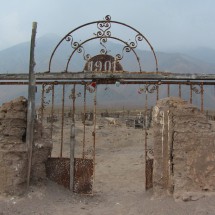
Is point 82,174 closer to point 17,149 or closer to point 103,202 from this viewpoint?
point 103,202

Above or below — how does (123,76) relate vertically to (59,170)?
above

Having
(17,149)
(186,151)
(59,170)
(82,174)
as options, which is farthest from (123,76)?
(17,149)

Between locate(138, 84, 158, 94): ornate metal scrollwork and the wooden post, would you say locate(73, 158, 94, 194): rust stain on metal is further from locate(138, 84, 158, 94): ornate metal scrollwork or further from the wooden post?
locate(138, 84, 158, 94): ornate metal scrollwork

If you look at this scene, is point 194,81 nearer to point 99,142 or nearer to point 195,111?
point 195,111

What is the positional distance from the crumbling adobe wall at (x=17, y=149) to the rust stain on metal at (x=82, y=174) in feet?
2.13

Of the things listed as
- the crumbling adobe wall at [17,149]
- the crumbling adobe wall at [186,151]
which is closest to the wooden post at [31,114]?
the crumbling adobe wall at [17,149]

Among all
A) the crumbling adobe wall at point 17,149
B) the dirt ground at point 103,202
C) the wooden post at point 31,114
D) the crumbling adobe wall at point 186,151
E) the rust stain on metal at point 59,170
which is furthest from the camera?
the rust stain on metal at point 59,170

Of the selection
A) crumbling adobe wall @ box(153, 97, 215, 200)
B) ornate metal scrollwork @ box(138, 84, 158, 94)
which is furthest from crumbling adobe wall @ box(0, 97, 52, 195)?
crumbling adobe wall @ box(153, 97, 215, 200)

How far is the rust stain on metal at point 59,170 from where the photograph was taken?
7.49m

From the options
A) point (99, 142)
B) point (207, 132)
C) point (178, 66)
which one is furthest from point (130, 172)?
point (178, 66)

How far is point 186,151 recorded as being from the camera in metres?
6.56

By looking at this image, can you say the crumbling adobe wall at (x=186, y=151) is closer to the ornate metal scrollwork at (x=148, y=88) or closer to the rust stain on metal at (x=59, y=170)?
the ornate metal scrollwork at (x=148, y=88)

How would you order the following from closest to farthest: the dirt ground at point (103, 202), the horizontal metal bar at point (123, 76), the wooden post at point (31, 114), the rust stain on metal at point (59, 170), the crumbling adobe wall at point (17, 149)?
the dirt ground at point (103, 202) → the crumbling adobe wall at point (17, 149) → the wooden post at point (31, 114) → the horizontal metal bar at point (123, 76) → the rust stain on metal at point (59, 170)

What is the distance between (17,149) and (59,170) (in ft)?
3.47
